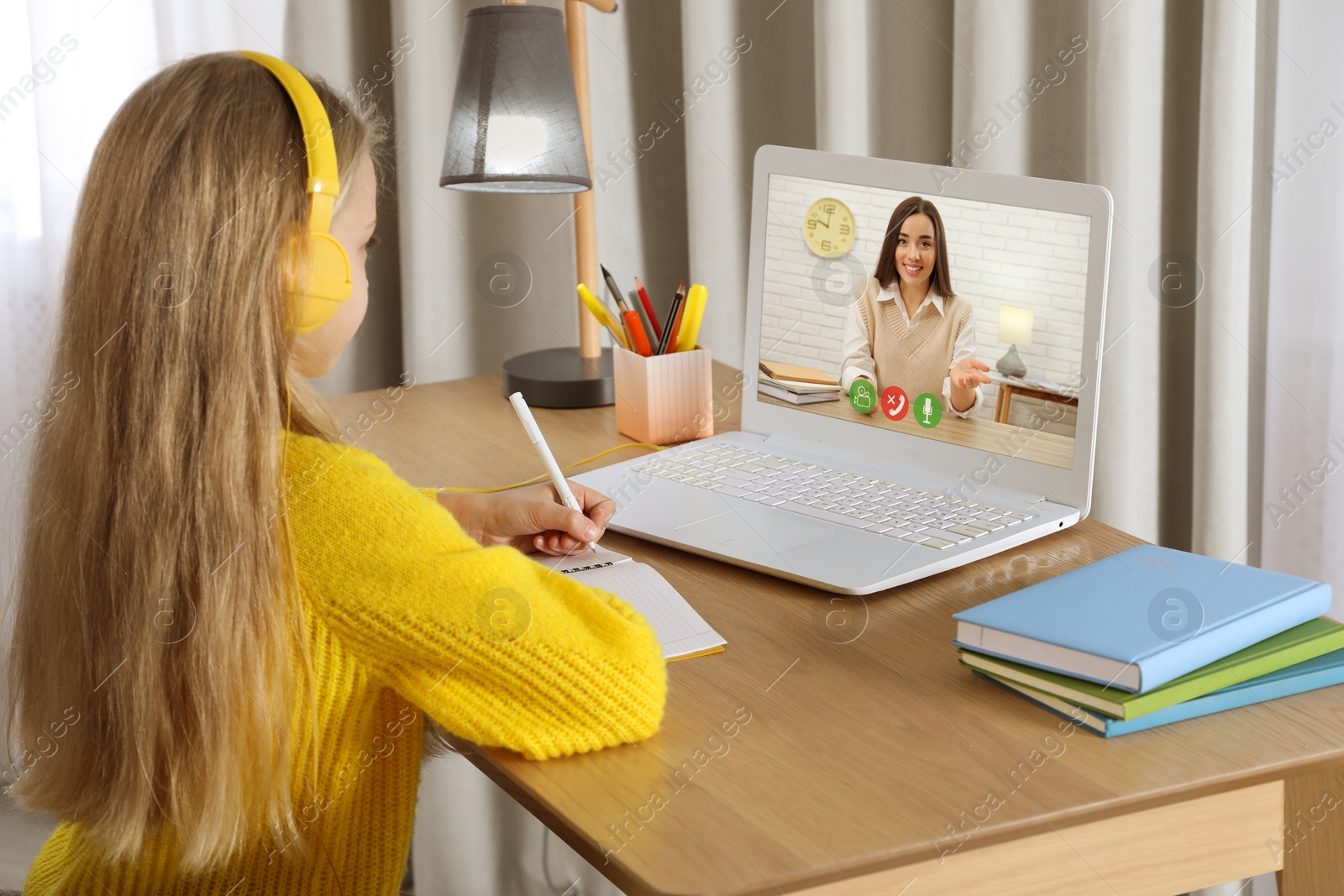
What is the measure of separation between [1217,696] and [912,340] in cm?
42

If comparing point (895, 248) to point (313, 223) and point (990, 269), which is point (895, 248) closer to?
point (990, 269)

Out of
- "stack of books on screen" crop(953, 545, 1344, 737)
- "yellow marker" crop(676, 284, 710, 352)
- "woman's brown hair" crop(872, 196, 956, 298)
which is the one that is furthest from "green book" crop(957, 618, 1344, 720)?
"yellow marker" crop(676, 284, 710, 352)

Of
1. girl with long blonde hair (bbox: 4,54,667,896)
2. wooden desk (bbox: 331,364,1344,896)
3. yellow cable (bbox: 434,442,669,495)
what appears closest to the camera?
wooden desk (bbox: 331,364,1344,896)

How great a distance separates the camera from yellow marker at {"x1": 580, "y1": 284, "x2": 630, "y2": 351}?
4.37ft

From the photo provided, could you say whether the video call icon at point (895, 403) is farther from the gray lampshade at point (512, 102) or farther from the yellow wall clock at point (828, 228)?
the gray lampshade at point (512, 102)

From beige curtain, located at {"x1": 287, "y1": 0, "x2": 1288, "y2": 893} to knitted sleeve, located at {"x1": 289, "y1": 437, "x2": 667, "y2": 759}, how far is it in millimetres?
973

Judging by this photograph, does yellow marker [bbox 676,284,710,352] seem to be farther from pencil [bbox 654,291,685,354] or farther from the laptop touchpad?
the laptop touchpad

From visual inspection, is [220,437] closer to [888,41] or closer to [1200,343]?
[1200,343]

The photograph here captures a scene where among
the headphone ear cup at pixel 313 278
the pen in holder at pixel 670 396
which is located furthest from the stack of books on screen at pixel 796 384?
the headphone ear cup at pixel 313 278

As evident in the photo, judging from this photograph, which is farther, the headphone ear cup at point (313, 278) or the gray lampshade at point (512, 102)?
the gray lampshade at point (512, 102)

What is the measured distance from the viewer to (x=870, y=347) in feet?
3.49

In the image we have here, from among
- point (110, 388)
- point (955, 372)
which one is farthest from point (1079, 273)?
point (110, 388)

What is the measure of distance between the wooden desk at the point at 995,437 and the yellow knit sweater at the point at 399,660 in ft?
1.30

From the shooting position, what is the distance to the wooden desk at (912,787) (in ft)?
1.93
